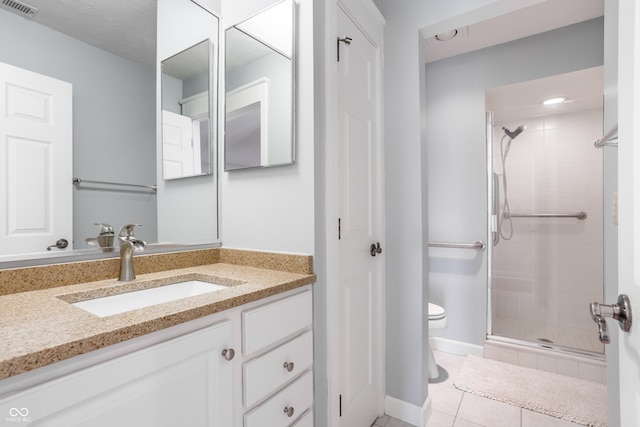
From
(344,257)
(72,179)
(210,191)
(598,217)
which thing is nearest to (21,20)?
(72,179)

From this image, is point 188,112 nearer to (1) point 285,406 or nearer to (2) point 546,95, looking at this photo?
(1) point 285,406

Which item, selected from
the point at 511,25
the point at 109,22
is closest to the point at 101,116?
Result: the point at 109,22

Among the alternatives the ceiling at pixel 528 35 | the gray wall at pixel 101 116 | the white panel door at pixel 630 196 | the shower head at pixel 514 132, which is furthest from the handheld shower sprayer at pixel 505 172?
the gray wall at pixel 101 116

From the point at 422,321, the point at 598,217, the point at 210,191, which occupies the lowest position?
the point at 422,321

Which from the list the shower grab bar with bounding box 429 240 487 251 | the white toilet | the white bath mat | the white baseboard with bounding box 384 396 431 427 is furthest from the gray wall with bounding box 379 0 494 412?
the shower grab bar with bounding box 429 240 487 251

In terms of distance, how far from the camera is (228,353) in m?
0.89

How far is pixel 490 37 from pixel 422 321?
7.04 feet

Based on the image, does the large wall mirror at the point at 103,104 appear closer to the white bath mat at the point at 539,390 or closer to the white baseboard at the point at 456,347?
the white bath mat at the point at 539,390

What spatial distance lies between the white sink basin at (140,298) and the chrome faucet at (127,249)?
0.25 ft

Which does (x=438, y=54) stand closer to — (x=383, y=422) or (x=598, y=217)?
→ (x=598, y=217)

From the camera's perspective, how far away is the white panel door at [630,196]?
0.50 metres

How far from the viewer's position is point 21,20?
987 millimetres

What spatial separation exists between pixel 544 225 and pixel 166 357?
9.83 ft

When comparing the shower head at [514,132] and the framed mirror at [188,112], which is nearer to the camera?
the framed mirror at [188,112]
